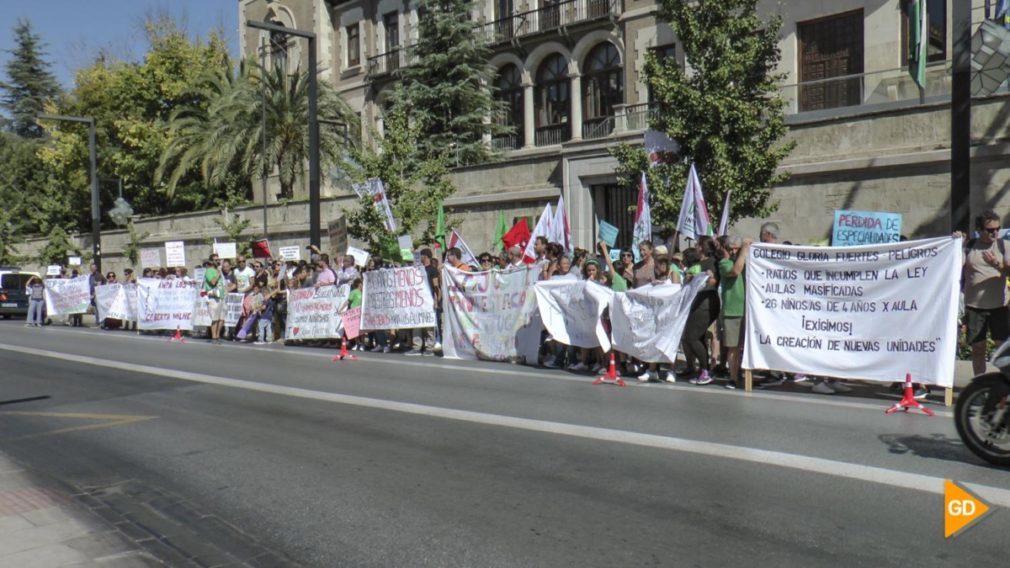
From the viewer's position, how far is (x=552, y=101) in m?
35.3

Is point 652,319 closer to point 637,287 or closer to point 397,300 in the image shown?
point 637,287

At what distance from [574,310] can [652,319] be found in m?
1.46

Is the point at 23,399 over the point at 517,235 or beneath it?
beneath

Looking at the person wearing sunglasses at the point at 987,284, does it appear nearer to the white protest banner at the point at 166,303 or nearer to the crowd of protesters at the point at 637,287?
the crowd of protesters at the point at 637,287

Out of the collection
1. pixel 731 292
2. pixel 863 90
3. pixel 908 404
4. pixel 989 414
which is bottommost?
pixel 908 404

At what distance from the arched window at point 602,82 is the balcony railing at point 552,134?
3.54ft

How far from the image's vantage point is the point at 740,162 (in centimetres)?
1750

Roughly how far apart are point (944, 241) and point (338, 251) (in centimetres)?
1376

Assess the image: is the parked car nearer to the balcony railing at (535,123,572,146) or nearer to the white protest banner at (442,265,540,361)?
the balcony railing at (535,123,572,146)

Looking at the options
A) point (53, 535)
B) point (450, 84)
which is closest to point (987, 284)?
point (53, 535)

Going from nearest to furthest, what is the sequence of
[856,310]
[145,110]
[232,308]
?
[856,310] < [232,308] < [145,110]

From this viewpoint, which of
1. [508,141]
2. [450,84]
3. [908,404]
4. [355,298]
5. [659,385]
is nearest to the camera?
[908,404]

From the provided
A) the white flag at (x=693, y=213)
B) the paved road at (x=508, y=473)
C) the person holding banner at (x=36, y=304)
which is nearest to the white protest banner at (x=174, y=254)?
the person holding banner at (x=36, y=304)

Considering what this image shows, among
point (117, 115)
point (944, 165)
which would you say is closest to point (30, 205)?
point (117, 115)
